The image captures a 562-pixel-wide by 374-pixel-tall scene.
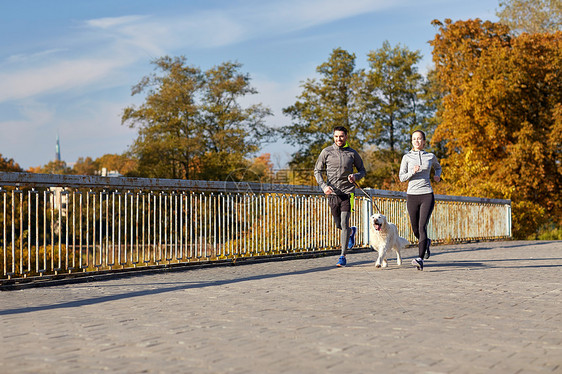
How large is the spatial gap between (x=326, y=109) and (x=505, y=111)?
61.1 ft

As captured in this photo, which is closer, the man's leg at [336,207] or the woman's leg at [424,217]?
the woman's leg at [424,217]

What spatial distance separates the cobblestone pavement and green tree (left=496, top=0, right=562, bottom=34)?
4212cm

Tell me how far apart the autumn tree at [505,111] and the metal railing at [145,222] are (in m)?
20.6

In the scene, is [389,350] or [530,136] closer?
[389,350]

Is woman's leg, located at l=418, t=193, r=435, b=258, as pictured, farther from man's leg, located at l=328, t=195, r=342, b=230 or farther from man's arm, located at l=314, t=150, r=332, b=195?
man's arm, located at l=314, t=150, r=332, b=195

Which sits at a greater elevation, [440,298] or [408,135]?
[408,135]

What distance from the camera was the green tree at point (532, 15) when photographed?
47.4 meters

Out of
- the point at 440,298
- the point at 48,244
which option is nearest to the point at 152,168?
the point at 48,244

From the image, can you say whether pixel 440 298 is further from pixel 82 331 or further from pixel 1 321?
pixel 1 321

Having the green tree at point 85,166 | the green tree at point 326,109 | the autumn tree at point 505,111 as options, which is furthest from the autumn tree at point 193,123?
the green tree at point 85,166

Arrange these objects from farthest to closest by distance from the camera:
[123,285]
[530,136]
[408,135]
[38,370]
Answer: [408,135] → [530,136] → [123,285] → [38,370]

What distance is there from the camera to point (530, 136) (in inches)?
1367

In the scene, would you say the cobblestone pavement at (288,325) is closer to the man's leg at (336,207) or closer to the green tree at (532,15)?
the man's leg at (336,207)

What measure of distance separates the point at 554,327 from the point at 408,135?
48.3 metres
